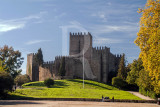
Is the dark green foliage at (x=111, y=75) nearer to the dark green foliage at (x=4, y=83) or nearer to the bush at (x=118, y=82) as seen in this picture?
the bush at (x=118, y=82)

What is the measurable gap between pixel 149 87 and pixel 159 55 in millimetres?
15890

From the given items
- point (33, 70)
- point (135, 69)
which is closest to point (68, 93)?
point (135, 69)

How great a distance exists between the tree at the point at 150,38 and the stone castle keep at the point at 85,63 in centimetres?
3505

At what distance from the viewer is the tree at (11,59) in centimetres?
5062

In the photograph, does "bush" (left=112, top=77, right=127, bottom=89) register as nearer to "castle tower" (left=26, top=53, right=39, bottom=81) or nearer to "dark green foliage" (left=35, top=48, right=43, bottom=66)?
"dark green foliage" (left=35, top=48, right=43, bottom=66)

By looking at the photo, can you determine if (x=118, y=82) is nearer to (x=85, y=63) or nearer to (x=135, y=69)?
(x=135, y=69)

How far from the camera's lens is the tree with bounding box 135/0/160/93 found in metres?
17.8

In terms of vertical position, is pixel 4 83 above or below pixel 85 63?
below

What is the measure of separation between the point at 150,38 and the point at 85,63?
4502cm

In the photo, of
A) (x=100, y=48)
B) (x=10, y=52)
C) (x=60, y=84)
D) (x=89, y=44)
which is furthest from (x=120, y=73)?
(x=10, y=52)

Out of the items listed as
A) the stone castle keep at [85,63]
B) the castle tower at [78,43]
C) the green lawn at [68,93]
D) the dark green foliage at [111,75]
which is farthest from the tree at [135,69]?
the castle tower at [78,43]

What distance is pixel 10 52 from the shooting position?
2053 inches

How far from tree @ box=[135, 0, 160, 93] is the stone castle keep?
35048mm

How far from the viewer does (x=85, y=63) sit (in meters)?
62.8
